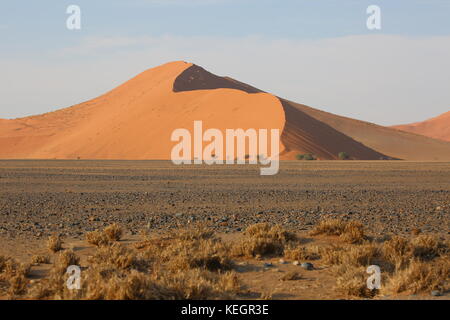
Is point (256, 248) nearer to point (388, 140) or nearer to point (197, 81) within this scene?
point (197, 81)

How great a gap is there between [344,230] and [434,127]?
7072 inches

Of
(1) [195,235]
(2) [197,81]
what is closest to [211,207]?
(1) [195,235]

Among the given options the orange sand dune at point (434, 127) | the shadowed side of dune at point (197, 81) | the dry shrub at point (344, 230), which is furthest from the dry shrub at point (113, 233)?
the orange sand dune at point (434, 127)

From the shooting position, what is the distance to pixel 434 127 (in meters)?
178

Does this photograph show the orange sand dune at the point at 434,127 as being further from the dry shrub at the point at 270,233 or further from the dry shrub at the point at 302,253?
the dry shrub at the point at 302,253

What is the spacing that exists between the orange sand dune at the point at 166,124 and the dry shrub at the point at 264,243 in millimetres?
49124

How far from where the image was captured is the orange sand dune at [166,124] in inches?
2667

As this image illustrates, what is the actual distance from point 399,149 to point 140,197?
8441cm

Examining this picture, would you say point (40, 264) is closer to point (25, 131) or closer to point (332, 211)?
point (332, 211)

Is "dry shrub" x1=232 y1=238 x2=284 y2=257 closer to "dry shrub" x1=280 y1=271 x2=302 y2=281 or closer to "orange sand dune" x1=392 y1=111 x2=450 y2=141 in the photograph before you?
"dry shrub" x1=280 y1=271 x2=302 y2=281

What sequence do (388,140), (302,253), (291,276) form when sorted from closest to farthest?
1. (291,276)
2. (302,253)
3. (388,140)

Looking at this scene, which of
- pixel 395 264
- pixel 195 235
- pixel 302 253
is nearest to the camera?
pixel 395 264

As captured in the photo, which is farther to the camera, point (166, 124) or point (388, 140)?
point (388, 140)

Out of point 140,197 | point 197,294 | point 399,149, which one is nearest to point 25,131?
point 399,149
